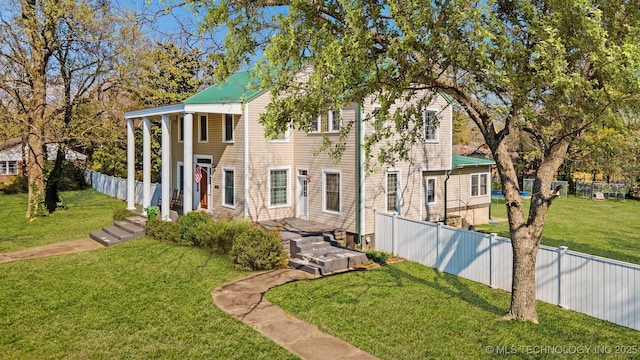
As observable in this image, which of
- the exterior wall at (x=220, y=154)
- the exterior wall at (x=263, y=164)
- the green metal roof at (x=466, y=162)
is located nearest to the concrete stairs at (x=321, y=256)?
the exterior wall at (x=263, y=164)

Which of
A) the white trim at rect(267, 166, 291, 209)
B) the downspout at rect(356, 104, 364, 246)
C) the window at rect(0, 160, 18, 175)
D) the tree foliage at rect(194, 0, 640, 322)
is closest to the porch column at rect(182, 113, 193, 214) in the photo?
the white trim at rect(267, 166, 291, 209)

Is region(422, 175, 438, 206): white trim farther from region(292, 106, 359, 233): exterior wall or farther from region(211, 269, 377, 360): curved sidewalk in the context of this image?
region(211, 269, 377, 360): curved sidewalk

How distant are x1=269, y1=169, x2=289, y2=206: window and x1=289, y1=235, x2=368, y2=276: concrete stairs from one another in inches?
141

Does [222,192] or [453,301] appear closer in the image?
[453,301]

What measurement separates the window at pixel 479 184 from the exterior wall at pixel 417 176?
3.14 meters

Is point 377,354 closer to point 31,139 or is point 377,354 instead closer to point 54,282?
point 54,282

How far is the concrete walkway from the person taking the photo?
47.1ft

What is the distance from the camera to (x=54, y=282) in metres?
11.5

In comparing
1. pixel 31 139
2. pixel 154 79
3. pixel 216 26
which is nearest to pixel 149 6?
pixel 216 26

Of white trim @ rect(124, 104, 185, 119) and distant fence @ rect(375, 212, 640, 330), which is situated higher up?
white trim @ rect(124, 104, 185, 119)

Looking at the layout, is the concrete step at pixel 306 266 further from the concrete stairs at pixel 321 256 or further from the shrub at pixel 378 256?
the shrub at pixel 378 256

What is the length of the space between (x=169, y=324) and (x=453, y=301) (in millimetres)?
6222

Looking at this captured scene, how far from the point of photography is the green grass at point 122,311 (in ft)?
25.3

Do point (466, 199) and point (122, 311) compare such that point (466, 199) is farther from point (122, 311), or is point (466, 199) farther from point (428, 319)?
point (122, 311)
